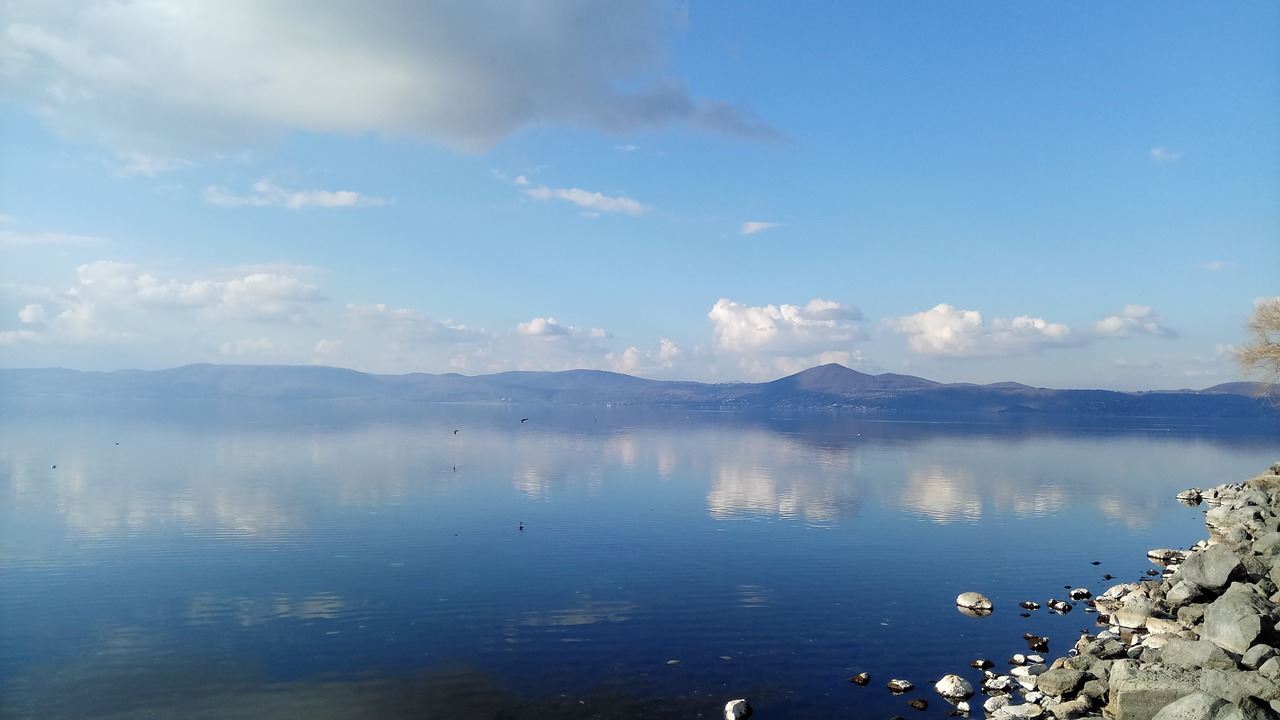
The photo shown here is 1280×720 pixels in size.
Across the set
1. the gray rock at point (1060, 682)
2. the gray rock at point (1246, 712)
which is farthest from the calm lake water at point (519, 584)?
the gray rock at point (1246, 712)

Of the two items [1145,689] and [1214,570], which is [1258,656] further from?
[1214,570]

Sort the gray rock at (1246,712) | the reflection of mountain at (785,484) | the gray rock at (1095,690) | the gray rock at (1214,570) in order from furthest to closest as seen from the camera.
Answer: the reflection of mountain at (785,484) < the gray rock at (1214,570) < the gray rock at (1095,690) < the gray rock at (1246,712)

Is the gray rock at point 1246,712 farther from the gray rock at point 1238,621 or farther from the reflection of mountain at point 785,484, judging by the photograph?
the reflection of mountain at point 785,484

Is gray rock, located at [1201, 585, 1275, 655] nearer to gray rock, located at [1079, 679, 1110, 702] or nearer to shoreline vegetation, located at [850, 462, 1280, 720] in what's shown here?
shoreline vegetation, located at [850, 462, 1280, 720]

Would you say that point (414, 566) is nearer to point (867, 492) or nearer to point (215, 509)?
point (215, 509)

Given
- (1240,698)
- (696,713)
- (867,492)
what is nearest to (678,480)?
(867,492)

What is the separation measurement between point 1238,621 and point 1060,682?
A: 26.5 ft

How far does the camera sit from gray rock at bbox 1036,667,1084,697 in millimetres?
25938

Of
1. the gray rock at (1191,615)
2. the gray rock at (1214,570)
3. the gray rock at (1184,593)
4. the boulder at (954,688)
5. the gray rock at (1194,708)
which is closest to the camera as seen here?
the gray rock at (1194,708)

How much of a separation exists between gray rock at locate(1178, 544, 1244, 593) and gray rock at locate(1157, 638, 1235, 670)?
1083 centimetres

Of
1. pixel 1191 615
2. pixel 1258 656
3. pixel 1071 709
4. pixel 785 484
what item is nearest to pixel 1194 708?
pixel 1071 709

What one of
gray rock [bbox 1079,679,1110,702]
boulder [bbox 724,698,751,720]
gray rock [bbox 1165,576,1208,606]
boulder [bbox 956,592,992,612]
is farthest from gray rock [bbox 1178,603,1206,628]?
boulder [bbox 724,698,751,720]

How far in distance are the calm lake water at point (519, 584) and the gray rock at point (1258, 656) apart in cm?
781

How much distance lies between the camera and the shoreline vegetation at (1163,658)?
2169cm
